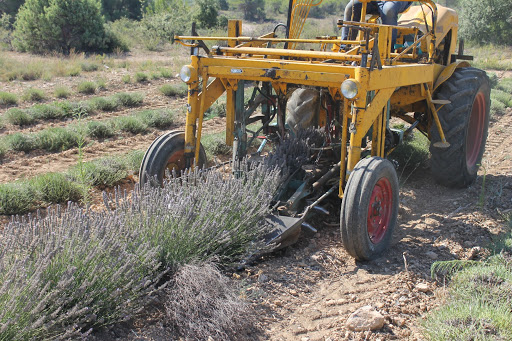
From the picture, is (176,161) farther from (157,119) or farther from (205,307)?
(157,119)

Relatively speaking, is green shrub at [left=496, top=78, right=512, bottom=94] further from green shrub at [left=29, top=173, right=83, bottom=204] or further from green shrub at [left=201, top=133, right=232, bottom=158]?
green shrub at [left=29, top=173, right=83, bottom=204]

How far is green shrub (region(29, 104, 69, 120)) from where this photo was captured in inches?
400

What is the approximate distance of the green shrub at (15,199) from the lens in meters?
5.54

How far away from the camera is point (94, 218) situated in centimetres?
363

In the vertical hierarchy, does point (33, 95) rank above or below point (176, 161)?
below

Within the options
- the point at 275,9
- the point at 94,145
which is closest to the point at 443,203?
the point at 94,145

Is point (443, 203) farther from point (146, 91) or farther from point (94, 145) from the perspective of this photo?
point (146, 91)

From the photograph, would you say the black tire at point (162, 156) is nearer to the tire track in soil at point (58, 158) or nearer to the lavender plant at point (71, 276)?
the lavender plant at point (71, 276)

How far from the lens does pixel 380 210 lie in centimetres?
461

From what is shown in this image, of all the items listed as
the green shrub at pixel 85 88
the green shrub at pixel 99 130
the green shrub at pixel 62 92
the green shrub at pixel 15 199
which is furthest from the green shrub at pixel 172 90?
the green shrub at pixel 15 199

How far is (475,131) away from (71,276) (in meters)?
5.82

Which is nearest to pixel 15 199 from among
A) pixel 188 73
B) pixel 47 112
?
pixel 188 73

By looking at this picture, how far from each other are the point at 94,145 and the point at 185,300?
5.85 metres

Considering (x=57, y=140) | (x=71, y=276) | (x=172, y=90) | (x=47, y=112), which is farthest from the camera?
(x=172, y=90)
